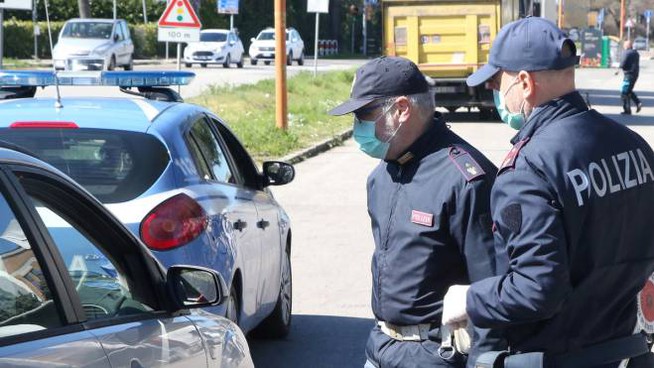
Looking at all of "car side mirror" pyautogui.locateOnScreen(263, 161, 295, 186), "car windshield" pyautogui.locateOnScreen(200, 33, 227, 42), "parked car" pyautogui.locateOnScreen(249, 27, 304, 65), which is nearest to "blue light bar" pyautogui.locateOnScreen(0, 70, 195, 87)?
"car side mirror" pyautogui.locateOnScreen(263, 161, 295, 186)

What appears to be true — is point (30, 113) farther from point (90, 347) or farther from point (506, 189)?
point (506, 189)

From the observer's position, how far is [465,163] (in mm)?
3887

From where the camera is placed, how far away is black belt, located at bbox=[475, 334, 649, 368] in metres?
3.26

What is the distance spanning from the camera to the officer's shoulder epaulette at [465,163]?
3.82 meters

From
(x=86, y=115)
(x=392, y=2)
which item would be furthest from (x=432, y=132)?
(x=392, y=2)

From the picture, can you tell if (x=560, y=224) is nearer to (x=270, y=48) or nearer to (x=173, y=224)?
(x=173, y=224)

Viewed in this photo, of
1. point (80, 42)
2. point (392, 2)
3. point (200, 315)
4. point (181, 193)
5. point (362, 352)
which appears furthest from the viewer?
point (80, 42)

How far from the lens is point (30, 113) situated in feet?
20.4

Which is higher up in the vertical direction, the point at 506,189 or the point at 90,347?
the point at 506,189

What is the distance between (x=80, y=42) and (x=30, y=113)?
36.2 meters

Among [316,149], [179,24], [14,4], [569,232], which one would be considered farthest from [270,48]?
[569,232]

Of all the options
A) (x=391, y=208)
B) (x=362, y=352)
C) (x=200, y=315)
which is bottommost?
(x=362, y=352)

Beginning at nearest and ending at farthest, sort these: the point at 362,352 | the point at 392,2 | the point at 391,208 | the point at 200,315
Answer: the point at 391,208 < the point at 200,315 < the point at 362,352 < the point at 392,2

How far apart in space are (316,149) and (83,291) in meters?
17.3
